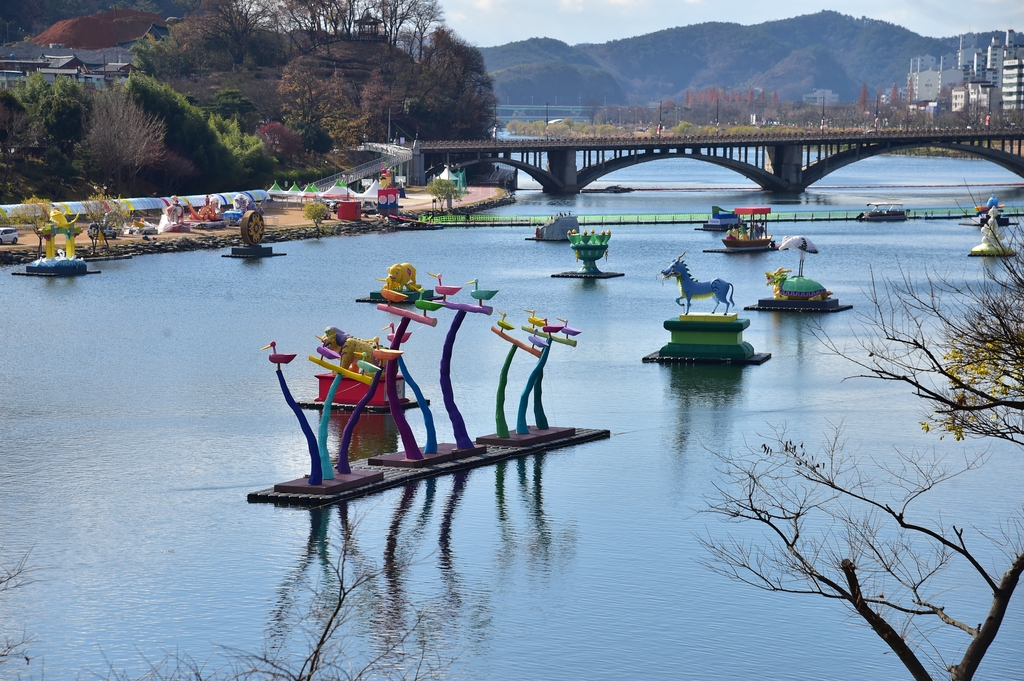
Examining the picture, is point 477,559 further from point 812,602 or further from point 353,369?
point 353,369

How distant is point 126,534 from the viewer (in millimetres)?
Answer: 33344

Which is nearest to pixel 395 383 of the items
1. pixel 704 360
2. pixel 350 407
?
pixel 350 407

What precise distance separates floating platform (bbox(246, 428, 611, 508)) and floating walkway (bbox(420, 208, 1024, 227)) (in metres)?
89.3

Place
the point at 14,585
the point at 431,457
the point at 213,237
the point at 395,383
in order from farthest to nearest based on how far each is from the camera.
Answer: the point at 213,237 < the point at 431,457 < the point at 395,383 < the point at 14,585

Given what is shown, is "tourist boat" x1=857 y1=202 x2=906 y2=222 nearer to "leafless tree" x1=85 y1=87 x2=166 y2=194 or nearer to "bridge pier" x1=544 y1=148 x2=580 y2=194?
"bridge pier" x1=544 y1=148 x2=580 y2=194

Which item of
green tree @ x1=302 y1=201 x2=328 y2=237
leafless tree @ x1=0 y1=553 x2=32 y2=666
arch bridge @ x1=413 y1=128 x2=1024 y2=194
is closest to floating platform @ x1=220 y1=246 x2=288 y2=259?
green tree @ x1=302 y1=201 x2=328 y2=237

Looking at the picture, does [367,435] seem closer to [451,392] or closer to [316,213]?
[451,392]

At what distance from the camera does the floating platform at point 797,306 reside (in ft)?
240

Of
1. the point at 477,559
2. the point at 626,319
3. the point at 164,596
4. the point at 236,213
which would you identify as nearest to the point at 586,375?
the point at 626,319

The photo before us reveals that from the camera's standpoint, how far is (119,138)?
122688 mm

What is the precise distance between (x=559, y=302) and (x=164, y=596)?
50564 mm

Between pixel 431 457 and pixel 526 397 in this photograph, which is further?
pixel 526 397

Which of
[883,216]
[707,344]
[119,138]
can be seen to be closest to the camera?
[707,344]

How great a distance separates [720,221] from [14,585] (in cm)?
10743
